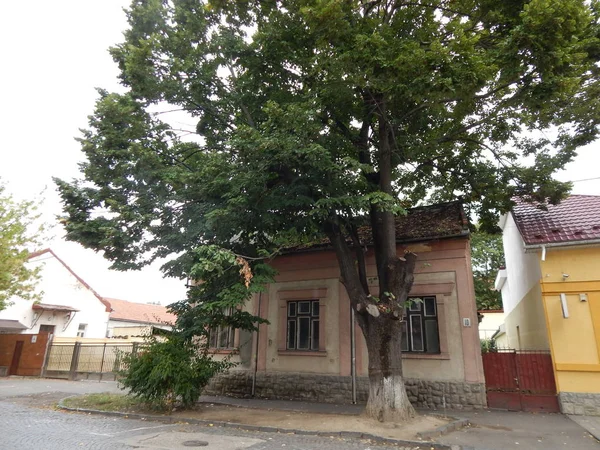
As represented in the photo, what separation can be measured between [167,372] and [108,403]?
10.9 feet

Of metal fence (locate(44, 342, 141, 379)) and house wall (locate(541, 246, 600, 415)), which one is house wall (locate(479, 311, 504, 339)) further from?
metal fence (locate(44, 342, 141, 379))

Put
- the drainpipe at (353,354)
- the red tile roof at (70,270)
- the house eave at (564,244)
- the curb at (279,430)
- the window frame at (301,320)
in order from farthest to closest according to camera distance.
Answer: the red tile roof at (70,270), the window frame at (301,320), the drainpipe at (353,354), the house eave at (564,244), the curb at (279,430)

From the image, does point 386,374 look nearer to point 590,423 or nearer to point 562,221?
point 590,423

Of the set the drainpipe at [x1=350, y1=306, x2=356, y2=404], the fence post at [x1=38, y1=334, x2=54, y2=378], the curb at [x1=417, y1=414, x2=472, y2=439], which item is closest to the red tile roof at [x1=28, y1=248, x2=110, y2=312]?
the fence post at [x1=38, y1=334, x2=54, y2=378]

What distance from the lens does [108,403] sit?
11.7 meters

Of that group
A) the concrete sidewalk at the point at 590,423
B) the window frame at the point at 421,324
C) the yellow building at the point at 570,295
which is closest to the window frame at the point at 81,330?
the window frame at the point at 421,324

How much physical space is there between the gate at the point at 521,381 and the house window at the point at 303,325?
18.2 feet

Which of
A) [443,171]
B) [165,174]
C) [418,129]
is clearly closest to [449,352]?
[443,171]

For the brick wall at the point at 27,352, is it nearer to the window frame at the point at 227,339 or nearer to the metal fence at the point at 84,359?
the metal fence at the point at 84,359

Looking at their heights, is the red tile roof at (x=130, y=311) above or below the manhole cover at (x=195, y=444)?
above

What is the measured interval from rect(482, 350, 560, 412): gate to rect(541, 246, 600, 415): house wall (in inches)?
14.8

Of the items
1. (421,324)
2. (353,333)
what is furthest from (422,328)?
(353,333)

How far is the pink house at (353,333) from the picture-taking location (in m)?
11.6

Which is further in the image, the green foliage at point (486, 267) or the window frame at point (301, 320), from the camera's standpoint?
the green foliage at point (486, 267)
